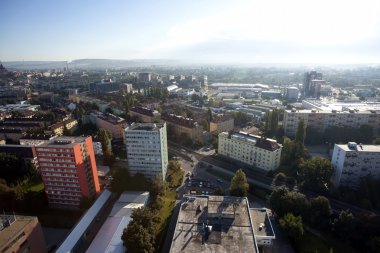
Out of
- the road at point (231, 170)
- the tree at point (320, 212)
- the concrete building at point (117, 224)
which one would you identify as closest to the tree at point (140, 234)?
the concrete building at point (117, 224)

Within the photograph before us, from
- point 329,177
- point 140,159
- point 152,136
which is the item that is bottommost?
point 329,177

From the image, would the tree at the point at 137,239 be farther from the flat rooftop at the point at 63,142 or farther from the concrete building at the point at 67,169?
the flat rooftop at the point at 63,142

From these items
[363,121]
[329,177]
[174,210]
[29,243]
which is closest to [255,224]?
[174,210]

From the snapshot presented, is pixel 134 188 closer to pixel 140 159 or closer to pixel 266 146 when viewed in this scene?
pixel 140 159

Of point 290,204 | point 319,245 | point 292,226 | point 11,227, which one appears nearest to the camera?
point 11,227

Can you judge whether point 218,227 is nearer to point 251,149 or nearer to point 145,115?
point 251,149

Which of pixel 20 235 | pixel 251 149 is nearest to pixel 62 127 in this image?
pixel 20 235

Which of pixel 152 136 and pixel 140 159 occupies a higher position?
pixel 152 136
